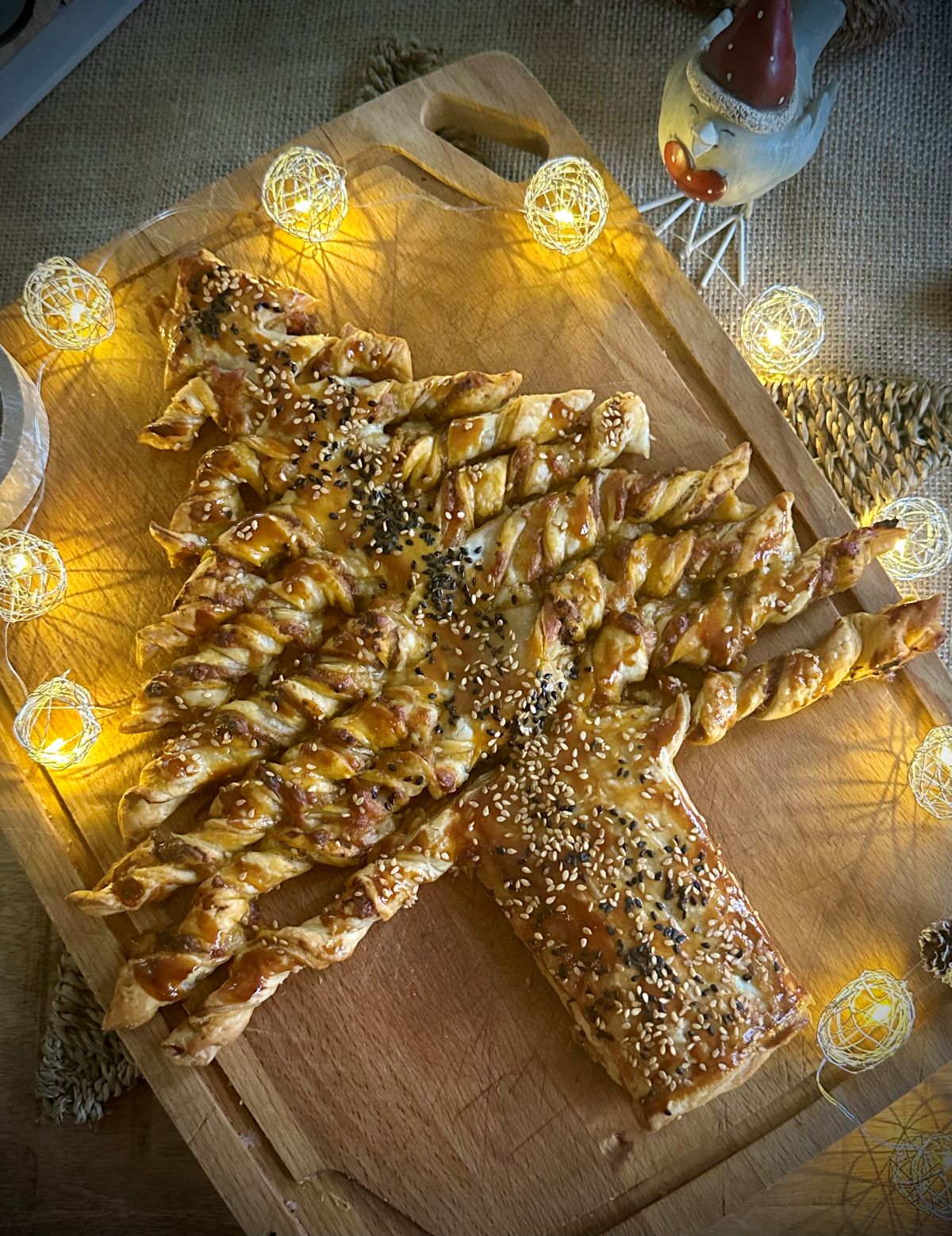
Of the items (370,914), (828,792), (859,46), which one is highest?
(859,46)

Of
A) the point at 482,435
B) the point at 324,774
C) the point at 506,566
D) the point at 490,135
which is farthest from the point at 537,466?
the point at 490,135

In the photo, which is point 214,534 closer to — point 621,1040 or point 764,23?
point 621,1040

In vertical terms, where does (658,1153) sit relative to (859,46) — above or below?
below

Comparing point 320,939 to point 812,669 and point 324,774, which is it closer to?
point 324,774

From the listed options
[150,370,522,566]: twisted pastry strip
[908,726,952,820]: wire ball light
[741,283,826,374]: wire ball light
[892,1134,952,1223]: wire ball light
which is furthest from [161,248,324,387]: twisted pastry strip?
[892,1134,952,1223]: wire ball light

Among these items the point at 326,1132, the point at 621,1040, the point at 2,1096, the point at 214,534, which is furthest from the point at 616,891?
the point at 2,1096

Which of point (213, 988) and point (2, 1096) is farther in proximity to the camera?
point (2, 1096)
